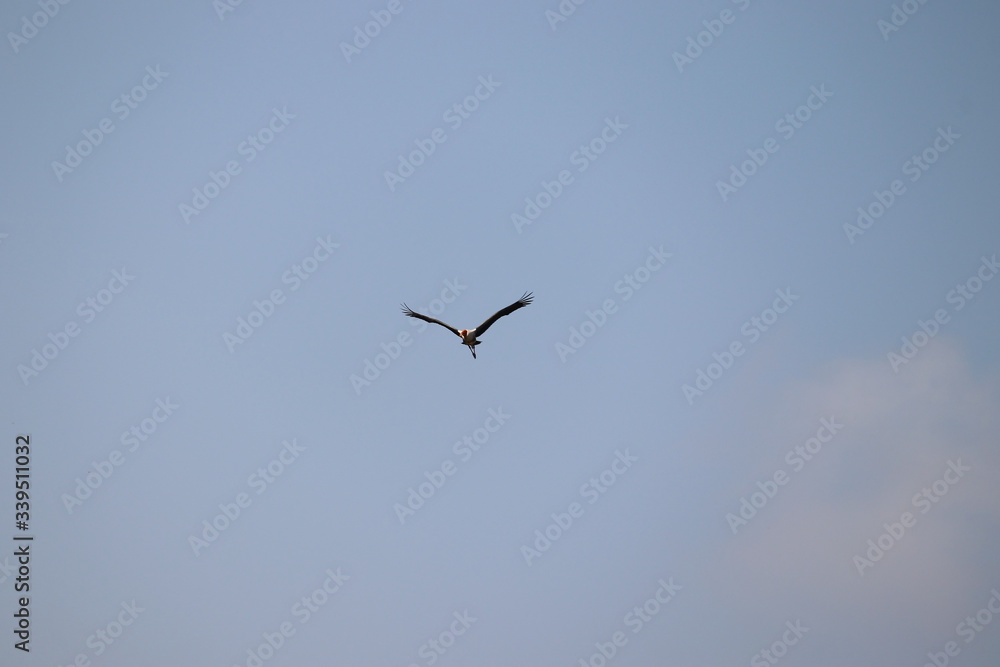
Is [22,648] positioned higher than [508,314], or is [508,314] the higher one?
[508,314]

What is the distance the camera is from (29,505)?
104 meters

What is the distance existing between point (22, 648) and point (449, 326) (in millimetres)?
23410

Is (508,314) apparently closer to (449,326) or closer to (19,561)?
(449,326)

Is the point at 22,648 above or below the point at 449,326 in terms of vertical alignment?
below

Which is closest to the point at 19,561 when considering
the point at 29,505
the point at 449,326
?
the point at 29,505

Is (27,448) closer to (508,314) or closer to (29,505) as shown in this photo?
(29,505)

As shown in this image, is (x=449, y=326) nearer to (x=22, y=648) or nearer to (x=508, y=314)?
(x=508, y=314)

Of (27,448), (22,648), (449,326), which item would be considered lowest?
(22,648)

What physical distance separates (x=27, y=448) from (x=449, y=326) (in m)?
18.9

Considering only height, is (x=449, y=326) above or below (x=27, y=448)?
above

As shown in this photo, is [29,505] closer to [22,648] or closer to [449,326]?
[22,648]

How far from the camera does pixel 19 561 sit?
4104 inches

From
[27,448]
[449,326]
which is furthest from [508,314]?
[27,448]

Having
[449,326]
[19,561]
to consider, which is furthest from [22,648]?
[449,326]
